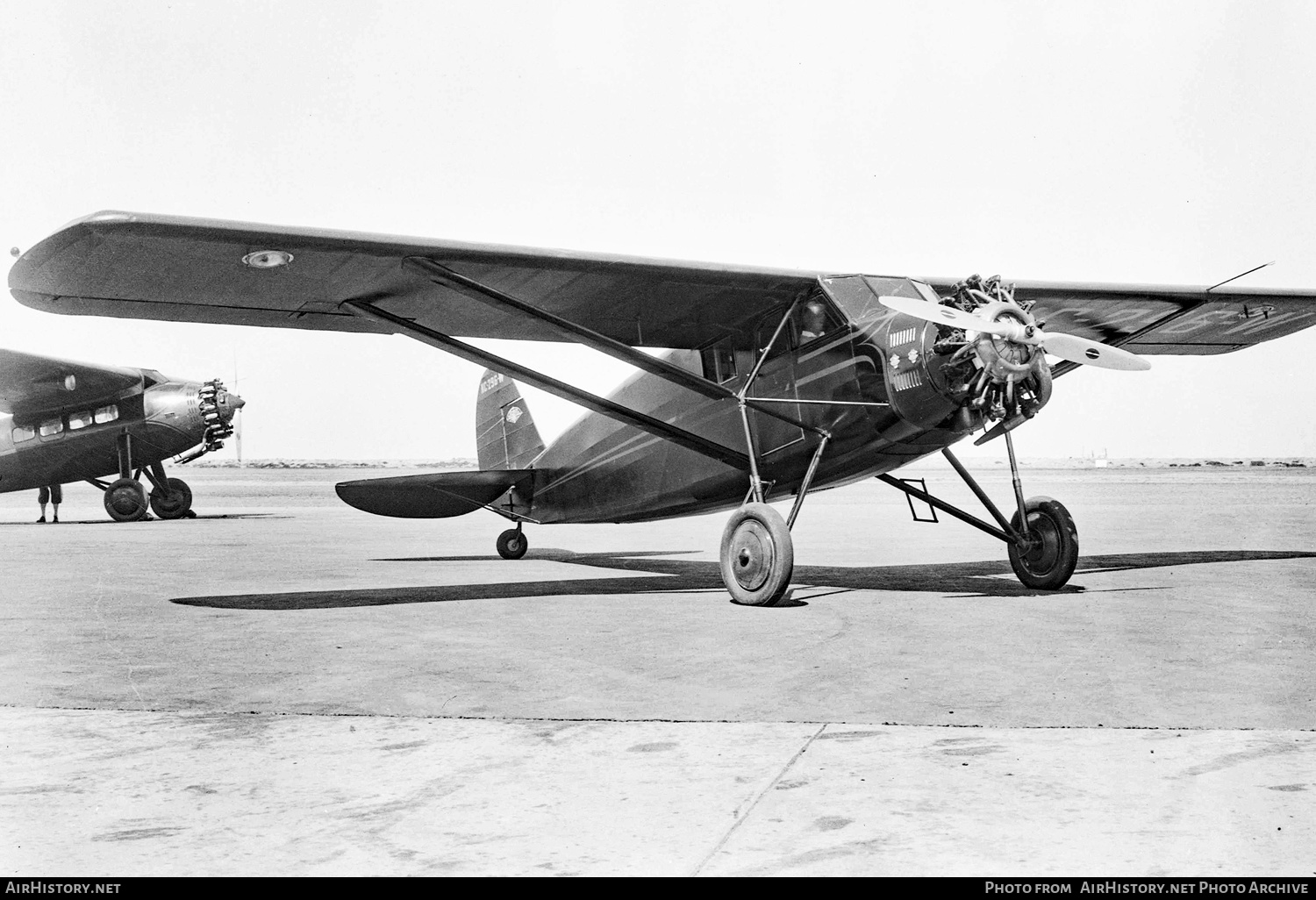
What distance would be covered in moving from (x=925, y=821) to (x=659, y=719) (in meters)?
1.74

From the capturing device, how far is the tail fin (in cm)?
1625

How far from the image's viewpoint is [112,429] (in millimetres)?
26875

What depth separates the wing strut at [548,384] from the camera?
9797 mm

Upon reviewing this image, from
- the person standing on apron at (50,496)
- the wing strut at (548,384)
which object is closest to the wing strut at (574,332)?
the wing strut at (548,384)

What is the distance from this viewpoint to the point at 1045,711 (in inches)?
191

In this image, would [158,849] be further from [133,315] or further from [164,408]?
[164,408]

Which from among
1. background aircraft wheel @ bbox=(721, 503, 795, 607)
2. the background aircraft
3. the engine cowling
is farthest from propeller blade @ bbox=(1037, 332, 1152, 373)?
the background aircraft

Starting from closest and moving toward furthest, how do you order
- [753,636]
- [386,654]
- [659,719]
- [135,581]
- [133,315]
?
[659,719] < [386,654] < [753,636] < [133,315] < [135,581]

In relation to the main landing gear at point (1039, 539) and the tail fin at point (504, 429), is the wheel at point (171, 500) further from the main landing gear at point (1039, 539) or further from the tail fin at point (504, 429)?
the main landing gear at point (1039, 539)

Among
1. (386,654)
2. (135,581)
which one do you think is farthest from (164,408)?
(386,654)

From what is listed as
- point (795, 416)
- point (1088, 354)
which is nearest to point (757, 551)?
point (795, 416)

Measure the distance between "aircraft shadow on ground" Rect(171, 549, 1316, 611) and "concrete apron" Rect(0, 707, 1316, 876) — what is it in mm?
4775

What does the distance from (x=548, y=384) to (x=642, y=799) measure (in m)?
6.90

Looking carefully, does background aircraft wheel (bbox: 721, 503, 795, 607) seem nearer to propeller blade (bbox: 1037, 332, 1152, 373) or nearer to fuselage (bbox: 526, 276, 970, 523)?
fuselage (bbox: 526, 276, 970, 523)
